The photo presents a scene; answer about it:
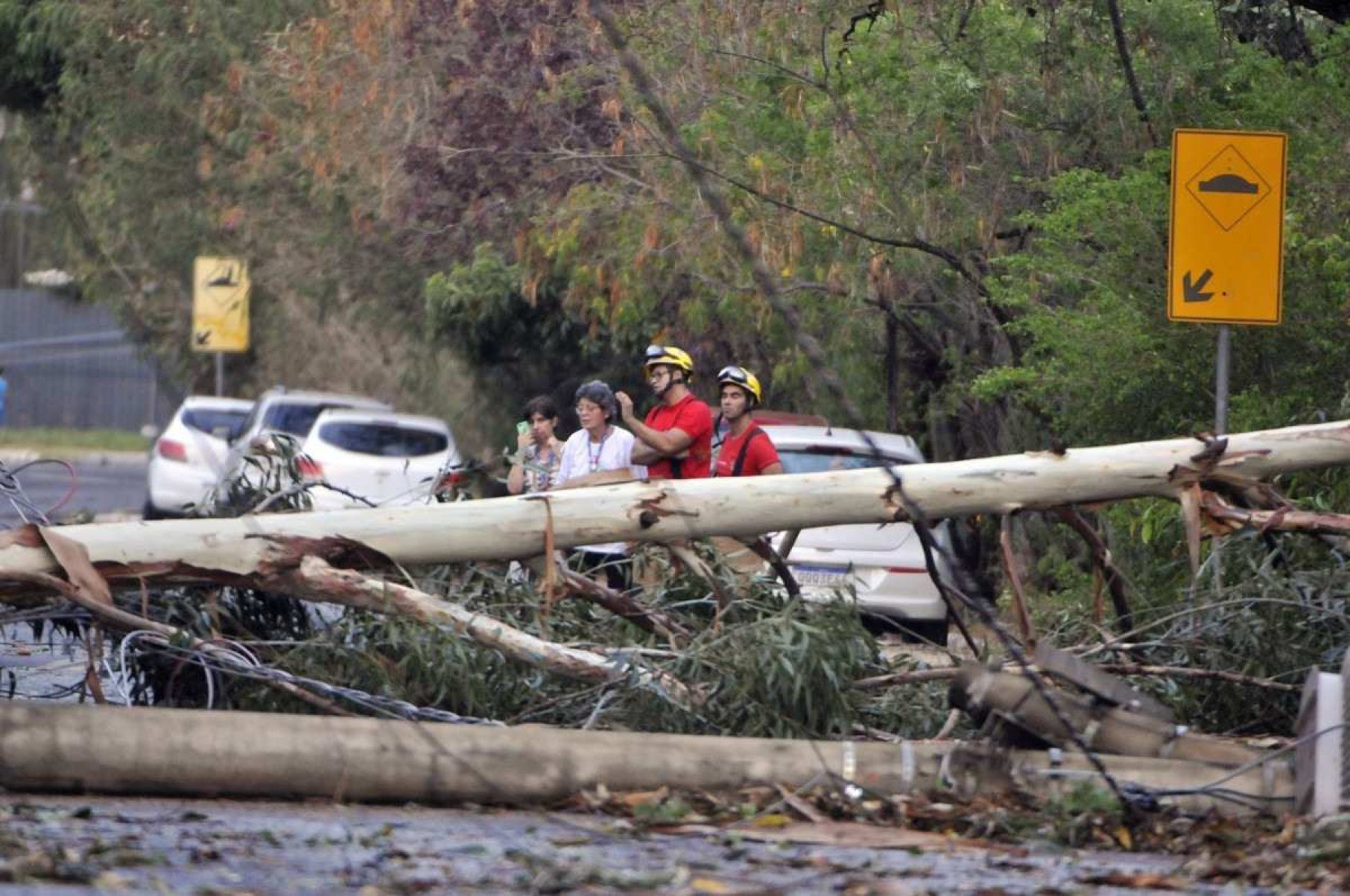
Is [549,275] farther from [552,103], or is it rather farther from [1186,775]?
[1186,775]

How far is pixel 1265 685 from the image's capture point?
8.96 meters

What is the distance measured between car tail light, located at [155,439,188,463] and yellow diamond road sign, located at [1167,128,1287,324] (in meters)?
15.7

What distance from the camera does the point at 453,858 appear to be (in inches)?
272

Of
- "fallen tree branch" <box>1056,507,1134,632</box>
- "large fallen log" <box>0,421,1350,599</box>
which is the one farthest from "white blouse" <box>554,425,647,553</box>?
"fallen tree branch" <box>1056,507,1134,632</box>

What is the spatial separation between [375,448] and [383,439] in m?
0.20

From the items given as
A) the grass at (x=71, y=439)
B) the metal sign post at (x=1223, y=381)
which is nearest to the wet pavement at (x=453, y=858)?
the metal sign post at (x=1223, y=381)

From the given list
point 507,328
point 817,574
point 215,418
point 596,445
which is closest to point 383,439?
point 507,328

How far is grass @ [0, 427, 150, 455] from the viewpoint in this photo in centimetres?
4838

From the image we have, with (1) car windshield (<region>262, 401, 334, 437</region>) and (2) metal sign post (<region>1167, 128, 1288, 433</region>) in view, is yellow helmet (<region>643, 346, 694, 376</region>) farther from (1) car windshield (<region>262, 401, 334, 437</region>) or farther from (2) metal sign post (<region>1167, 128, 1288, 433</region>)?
(1) car windshield (<region>262, 401, 334, 437</region>)

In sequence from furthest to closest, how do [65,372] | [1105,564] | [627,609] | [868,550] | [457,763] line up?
[65,372] → [868,550] → [1105,564] → [627,609] → [457,763]

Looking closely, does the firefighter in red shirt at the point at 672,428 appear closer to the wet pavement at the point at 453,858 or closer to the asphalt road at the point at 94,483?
the wet pavement at the point at 453,858

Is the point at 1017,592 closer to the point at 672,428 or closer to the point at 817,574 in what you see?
the point at 672,428

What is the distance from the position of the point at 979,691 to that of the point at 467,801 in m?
1.82

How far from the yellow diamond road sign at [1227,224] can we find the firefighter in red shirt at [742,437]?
7.37 ft
